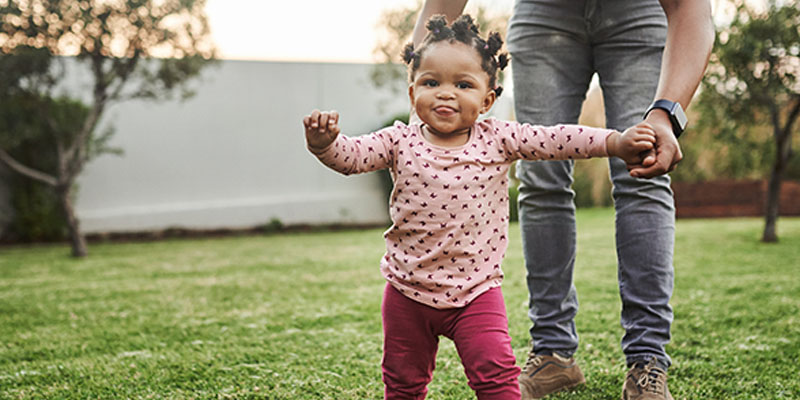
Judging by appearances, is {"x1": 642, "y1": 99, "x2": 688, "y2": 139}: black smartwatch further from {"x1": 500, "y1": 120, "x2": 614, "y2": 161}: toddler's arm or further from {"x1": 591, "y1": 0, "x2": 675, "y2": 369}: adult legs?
{"x1": 591, "y1": 0, "x2": 675, "y2": 369}: adult legs

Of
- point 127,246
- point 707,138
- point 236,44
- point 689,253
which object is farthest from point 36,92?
point 707,138

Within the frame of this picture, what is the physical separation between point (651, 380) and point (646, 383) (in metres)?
0.02

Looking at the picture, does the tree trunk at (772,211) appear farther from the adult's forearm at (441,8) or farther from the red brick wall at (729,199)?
the adult's forearm at (441,8)

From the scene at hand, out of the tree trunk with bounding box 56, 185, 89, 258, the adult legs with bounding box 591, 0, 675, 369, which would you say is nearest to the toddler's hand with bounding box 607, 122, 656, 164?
the adult legs with bounding box 591, 0, 675, 369

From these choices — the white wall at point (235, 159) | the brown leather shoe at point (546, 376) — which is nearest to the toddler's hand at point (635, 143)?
the brown leather shoe at point (546, 376)

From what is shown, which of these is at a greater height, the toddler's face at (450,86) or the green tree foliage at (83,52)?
the green tree foliage at (83,52)

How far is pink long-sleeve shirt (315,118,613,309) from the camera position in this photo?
1.49 meters

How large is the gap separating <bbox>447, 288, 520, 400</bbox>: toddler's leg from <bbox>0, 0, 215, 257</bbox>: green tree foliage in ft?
23.2

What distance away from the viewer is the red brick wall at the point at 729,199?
1152 cm

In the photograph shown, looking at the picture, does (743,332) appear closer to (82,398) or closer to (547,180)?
(547,180)

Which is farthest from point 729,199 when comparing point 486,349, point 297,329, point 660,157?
point 486,349

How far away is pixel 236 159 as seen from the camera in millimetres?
11594

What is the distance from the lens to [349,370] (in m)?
2.35

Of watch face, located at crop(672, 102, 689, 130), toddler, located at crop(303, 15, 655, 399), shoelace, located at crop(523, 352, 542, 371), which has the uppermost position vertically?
watch face, located at crop(672, 102, 689, 130)
